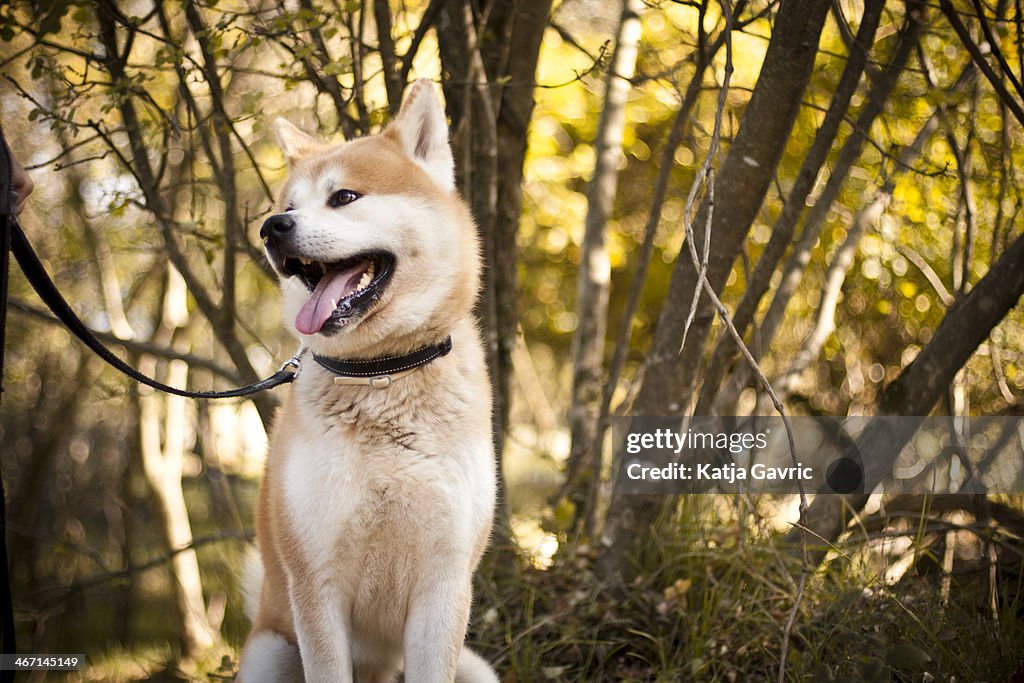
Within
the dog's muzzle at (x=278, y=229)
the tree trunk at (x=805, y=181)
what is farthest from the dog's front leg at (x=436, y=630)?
the tree trunk at (x=805, y=181)

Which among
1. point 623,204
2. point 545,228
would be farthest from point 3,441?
point 623,204

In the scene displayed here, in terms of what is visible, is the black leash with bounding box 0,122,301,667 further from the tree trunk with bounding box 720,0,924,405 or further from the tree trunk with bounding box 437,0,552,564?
the tree trunk with bounding box 720,0,924,405

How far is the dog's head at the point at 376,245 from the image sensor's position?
7.88 ft

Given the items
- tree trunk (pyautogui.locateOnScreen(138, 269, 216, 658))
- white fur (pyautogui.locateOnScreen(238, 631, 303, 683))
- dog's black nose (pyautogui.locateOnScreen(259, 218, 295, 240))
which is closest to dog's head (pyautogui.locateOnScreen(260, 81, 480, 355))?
dog's black nose (pyautogui.locateOnScreen(259, 218, 295, 240))

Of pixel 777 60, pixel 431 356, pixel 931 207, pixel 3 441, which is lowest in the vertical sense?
pixel 431 356

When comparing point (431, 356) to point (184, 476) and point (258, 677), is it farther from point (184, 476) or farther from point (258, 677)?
point (184, 476)

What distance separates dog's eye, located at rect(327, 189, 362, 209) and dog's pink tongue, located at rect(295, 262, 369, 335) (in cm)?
19

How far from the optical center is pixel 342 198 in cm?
253

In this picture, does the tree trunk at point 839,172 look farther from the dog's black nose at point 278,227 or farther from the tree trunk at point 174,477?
the tree trunk at point 174,477

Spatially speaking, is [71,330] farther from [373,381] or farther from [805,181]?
[805,181]

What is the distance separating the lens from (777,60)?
3148 mm

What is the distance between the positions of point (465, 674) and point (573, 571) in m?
1.36

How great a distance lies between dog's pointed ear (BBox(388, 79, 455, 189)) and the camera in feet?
8.71

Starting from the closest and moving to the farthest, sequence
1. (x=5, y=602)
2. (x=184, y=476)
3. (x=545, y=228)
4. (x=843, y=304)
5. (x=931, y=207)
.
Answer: (x=5, y=602), (x=931, y=207), (x=843, y=304), (x=545, y=228), (x=184, y=476)
